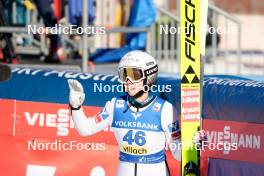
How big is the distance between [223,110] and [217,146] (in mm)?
289

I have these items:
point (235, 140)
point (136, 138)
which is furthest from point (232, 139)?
point (136, 138)

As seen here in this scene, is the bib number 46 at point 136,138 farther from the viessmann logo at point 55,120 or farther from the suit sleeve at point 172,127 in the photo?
the viessmann logo at point 55,120

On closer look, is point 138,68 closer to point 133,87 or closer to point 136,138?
point 133,87

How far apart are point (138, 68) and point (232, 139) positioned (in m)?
1.05

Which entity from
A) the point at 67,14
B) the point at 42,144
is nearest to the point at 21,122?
the point at 42,144

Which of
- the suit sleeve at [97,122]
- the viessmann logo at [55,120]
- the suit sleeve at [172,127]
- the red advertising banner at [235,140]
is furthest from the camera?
the viessmann logo at [55,120]

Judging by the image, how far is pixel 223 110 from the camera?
638 cm

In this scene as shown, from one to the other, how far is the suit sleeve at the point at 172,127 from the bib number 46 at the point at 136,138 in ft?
0.56

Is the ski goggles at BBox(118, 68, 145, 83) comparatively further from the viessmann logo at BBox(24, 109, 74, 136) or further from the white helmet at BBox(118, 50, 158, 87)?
the viessmann logo at BBox(24, 109, 74, 136)

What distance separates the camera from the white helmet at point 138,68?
19.2ft

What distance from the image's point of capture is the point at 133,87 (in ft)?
19.2

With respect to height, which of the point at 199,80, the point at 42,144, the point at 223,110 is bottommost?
the point at 42,144

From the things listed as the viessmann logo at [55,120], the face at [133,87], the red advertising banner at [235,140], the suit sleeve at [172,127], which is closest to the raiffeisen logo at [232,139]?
the red advertising banner at [235,140]

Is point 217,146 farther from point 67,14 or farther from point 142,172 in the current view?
point 67,14
